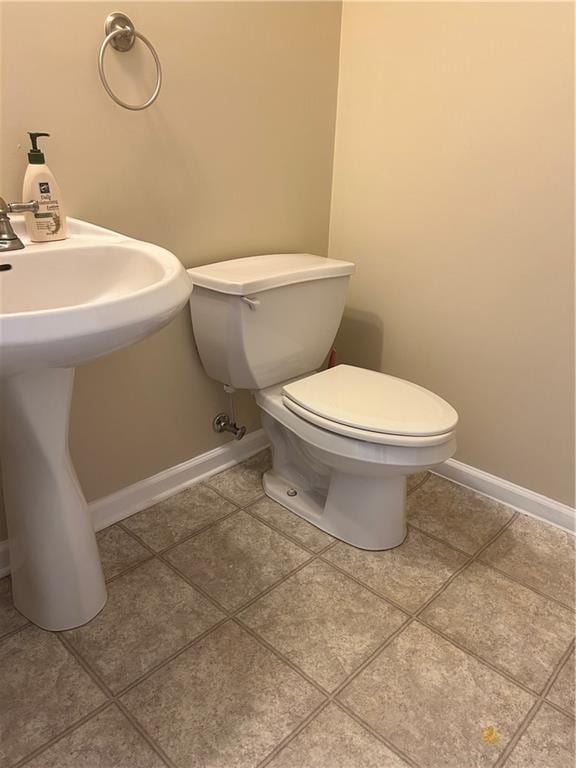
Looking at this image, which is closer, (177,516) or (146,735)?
(146,735)

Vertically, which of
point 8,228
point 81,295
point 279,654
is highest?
point 8,228

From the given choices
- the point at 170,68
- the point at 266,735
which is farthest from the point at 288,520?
the point at 170,68

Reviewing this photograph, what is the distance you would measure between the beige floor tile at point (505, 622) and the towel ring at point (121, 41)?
53.9 inches

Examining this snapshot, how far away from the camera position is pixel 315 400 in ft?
4.79

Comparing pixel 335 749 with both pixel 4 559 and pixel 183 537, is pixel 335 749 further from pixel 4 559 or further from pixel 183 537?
pixel 4 559

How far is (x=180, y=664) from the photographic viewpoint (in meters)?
1.20

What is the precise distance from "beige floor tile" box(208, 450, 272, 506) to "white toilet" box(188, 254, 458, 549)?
65mm

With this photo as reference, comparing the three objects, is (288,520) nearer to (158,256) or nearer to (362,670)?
(362,670)

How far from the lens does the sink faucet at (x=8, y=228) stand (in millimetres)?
1106

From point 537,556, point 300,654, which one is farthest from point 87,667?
point 537,556

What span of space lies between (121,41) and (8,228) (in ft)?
1.68

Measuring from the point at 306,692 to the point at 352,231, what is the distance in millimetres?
1388

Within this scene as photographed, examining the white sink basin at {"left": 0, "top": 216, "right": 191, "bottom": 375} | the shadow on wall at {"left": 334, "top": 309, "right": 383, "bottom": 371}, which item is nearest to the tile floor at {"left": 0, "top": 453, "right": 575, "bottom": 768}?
the shadow on wall at {"left": 334, "top": 309, "right": 383, "bottom": 371}

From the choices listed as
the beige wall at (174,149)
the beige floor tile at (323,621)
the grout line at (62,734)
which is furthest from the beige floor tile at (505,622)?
the beige wall at (174,149)
